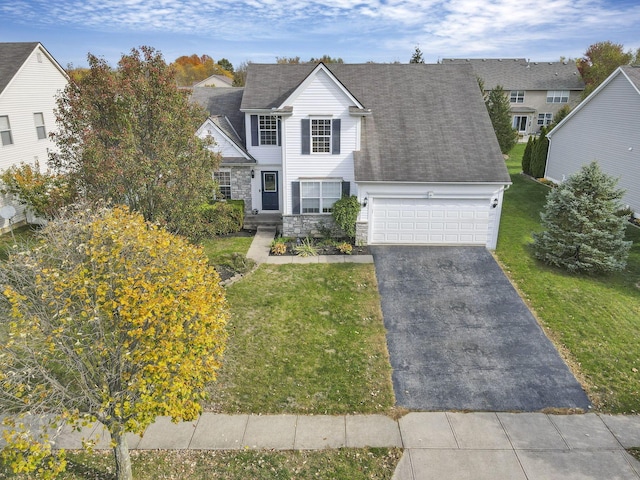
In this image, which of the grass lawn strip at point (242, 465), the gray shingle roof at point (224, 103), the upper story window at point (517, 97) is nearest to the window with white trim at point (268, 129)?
the gray shingle roof at point (224, 103)

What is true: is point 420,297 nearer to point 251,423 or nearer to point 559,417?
point 559,417

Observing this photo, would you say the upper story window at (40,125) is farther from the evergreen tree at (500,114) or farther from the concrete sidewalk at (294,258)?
the evergreen tree at (500,114)

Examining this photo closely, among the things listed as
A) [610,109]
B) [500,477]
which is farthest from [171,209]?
[610,109]

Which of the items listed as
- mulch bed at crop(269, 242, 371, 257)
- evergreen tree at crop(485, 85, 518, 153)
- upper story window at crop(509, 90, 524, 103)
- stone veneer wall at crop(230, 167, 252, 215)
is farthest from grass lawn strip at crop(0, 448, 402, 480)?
upper story window at crop(509, 90, 524, 103)

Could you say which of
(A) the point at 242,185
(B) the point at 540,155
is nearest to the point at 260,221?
(A) the point at 242,185

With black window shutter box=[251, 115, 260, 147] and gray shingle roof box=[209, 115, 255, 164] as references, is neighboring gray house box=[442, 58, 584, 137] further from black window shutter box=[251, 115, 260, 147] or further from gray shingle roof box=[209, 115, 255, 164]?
black window shutter box=[251, 115, 260, 147]

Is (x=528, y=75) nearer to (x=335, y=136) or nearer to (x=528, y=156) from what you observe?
(x=528, y=156)
